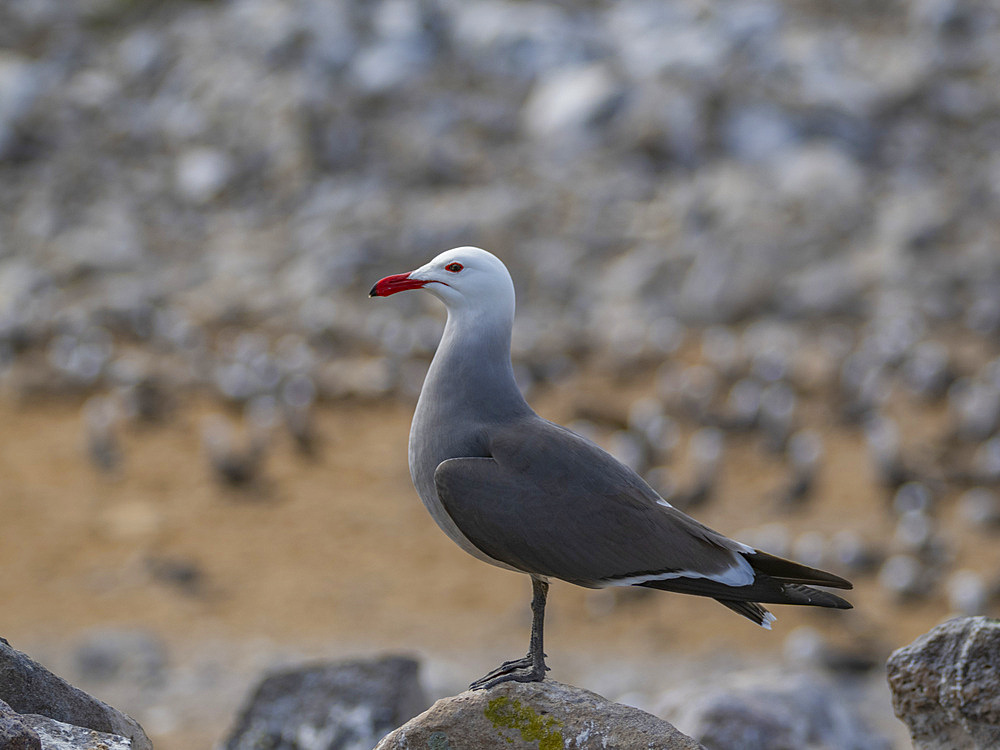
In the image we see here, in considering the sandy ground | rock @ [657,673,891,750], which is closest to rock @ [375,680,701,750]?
rock @ [657,673,891,750]

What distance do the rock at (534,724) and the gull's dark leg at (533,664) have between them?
0.03m

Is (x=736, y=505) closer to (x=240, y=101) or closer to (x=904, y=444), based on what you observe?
(x=904, y=444)

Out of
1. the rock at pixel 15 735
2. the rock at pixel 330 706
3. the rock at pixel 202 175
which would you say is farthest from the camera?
the rock at pixel 202 175

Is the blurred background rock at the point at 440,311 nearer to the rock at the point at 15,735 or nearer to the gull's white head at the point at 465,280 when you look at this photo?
the gull's white head at the point at 465,280

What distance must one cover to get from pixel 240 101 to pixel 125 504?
59.6ft

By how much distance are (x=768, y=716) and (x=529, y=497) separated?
12.6ft

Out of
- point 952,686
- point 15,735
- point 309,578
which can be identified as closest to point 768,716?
point 952,686

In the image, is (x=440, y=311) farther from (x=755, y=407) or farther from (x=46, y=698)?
(x=46, y=698)

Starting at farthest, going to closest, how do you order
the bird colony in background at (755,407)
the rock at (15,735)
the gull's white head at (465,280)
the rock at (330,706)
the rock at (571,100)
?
the rock at (571,100) < the bird colony in background at (755,407) < the rock at (330,706) < the gull's white head at (465,280) < the rock at (15,735)

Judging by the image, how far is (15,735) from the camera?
3742mm

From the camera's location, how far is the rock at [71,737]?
4223 millimetres

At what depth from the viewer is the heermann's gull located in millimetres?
4504

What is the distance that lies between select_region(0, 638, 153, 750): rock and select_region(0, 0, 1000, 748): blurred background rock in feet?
22.1

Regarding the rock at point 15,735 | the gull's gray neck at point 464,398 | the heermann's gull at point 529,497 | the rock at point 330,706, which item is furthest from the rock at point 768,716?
the rock at point 15,735
